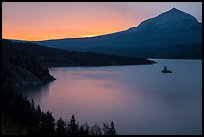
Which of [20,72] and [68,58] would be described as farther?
[68,58]

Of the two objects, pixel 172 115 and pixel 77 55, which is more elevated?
pixel 77 55

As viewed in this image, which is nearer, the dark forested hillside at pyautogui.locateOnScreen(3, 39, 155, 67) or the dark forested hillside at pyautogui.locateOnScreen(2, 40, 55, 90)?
the dark forested hillside at pyautogui.locateOnScreen(2, 40, 55, 90)

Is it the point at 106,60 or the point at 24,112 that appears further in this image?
the point at 106,60

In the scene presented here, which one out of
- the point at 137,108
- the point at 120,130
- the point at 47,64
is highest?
the point at 47,64

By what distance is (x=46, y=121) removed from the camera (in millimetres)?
13758

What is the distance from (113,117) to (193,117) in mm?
7129

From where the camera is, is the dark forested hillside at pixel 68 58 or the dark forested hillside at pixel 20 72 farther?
the dark forested hillside at pixel 68 58

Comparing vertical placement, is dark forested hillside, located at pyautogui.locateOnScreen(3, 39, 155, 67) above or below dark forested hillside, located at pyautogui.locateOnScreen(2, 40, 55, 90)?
above

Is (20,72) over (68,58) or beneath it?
beneath

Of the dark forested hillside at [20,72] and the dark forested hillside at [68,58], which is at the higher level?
the dark forested hillside at [68,58]

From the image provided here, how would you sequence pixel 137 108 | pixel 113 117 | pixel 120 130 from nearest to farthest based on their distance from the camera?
pixel 120 130 → pixel 113 117 → pixel 137 108

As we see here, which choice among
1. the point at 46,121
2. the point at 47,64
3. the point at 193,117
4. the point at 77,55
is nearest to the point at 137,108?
the point at 193,117

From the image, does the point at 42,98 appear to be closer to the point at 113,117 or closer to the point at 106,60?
the point at 113,117

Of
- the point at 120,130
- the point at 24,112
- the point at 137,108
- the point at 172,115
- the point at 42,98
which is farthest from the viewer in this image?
the point at 42,98
